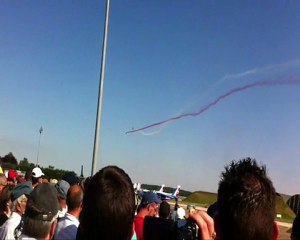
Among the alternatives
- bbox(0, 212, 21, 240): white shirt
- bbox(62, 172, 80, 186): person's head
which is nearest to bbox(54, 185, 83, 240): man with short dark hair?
bbox(0, 212, 21, 240): white shirt

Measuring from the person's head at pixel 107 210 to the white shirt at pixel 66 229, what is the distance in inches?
59.7

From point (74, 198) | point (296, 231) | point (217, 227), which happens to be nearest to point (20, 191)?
point (74, 198)

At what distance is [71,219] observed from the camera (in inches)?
169

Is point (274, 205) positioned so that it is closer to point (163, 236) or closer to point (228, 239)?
point (228, 239)

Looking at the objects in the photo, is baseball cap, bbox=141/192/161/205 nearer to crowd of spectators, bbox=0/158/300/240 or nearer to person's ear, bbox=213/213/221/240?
crowd of spectators, bbox=0/158/300/240

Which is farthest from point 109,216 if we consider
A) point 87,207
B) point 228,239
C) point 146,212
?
point 146,212

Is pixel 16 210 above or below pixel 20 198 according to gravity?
below

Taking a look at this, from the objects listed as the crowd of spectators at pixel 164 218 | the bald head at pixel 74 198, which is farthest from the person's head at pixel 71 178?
the crowd of spectators at pixel 164 218

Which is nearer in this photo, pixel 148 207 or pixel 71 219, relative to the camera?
pixel 71 219

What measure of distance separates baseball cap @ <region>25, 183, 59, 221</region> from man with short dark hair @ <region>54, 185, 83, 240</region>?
30.8 inches

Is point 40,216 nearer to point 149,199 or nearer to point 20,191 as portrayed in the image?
point 20,191

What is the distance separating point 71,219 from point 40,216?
1.24 metres

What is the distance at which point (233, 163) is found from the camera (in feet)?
7.14

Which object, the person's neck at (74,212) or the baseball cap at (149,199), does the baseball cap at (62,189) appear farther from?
the person's neck at (74,212)
